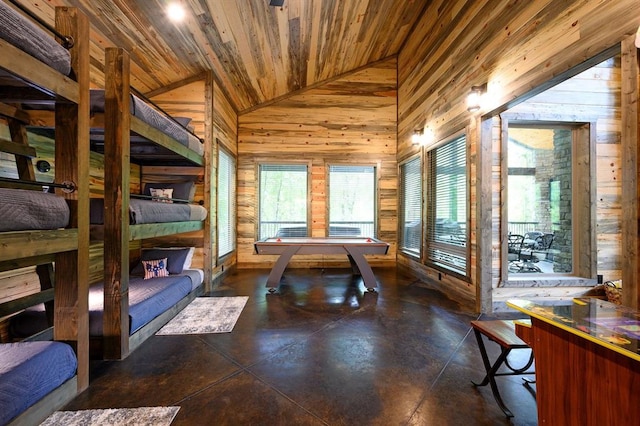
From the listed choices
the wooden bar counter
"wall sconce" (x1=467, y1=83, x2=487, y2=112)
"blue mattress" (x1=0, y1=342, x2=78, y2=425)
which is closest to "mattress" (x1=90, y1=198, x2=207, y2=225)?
"blue mattress" (x1=0, y1=342, x2=78, y2=425)

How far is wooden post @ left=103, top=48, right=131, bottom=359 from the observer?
2.11 metres

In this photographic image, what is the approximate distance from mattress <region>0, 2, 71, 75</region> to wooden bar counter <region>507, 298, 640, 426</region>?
2.93 metres

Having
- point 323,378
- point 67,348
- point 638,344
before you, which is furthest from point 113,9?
point 638,344

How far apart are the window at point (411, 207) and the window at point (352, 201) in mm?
635

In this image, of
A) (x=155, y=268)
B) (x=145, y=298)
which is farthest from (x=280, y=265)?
(x=145, y=298)

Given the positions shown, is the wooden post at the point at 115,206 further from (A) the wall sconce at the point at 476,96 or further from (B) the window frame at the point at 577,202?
(B) the window frame at the point at 577,202

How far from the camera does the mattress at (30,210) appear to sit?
1.28 meters

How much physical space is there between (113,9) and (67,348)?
122 inches

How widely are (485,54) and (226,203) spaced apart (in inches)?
183

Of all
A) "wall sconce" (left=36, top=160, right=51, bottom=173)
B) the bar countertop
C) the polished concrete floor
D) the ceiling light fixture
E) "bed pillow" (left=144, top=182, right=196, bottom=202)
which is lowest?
the polished concrete floor

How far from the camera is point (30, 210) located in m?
1.39

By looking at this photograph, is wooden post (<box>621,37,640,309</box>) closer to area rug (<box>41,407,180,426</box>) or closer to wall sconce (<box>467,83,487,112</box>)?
wall sconce (<box>467,83,487,112</box>)

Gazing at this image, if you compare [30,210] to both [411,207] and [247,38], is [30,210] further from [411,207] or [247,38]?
[411,207]

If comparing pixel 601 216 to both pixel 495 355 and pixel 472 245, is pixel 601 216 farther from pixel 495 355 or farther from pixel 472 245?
pixel 495 355
